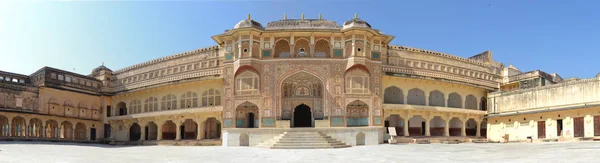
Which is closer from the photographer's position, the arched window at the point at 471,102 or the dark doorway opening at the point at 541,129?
the dark doorway opening at the point at 541,129

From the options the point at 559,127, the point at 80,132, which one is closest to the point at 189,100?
the point at 80,132

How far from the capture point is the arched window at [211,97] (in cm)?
3431

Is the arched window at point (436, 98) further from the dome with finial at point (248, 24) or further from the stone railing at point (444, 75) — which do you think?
the dome with finial at point (248, 24)

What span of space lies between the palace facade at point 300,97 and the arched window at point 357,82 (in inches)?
2.5

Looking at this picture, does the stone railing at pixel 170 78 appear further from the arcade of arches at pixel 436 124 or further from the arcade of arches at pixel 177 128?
the arcade of arches at pixel 436 124

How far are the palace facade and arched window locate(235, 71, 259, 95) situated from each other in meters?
0.07

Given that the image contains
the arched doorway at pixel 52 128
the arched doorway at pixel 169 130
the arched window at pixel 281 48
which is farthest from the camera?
the arched doorway at pixel 169 130

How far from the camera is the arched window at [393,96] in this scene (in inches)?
1390

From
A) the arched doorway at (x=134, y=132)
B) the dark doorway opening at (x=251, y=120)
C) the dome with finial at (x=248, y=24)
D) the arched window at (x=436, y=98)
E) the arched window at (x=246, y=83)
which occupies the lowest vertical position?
the arched doorway at (x=134, y=132)

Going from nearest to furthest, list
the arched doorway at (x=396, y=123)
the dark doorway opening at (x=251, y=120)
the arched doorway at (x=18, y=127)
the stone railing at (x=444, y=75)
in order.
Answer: the dark doorway opening at (x=251, y=120)
the arched doorway at (x=18, y=127)
the stone railing at (x=444, y=75)
the arched doorway at (x=396, y=123)

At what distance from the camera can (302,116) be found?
110ft

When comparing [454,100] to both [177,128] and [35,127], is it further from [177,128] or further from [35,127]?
[35,127]

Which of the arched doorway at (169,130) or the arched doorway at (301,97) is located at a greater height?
the arched doorway at (301,97)

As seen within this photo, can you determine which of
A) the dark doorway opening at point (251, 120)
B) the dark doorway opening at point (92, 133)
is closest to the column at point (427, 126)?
the dark doorway opening at point (251, 120)
